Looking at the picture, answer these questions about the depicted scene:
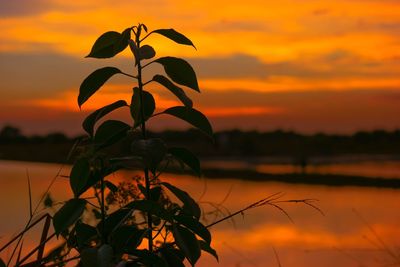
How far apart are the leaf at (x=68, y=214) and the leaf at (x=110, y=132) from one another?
178 millimetres

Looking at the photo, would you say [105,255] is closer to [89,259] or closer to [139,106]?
[89,259]

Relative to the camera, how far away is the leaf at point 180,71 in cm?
185

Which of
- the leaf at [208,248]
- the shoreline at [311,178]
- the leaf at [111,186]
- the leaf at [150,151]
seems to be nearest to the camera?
the leaf at [150,151]

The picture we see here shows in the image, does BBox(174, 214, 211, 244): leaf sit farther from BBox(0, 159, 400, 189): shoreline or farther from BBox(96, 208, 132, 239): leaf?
BBox(0, 159, 400, 189): shoreline

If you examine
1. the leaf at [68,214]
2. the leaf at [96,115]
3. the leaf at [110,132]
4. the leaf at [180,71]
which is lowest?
the leaf at [68,214]

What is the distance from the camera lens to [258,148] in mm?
17047

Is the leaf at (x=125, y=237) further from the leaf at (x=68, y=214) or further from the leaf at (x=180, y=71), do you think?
the leaf at (x=180, y=71)

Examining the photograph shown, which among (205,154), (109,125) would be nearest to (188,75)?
(109,125)

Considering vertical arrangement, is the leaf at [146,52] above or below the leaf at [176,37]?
below

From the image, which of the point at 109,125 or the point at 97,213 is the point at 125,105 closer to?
the point at 109,125

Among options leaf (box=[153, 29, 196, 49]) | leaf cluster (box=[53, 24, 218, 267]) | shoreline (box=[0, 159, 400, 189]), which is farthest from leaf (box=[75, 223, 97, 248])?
shoreline (box=[0, 159, 400, 189])

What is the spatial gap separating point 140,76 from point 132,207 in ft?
1.12

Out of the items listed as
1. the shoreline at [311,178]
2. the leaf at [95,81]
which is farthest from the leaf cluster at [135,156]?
the shoreline at [311,178]

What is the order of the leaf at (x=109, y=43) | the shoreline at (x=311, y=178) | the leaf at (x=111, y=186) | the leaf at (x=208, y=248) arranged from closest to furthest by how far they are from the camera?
the leaf at (x=109, y=43) → the leaf at (x=208, y=248) → the leaf at (x=111, y=186) → the shoreline at (x=311, y=178)
